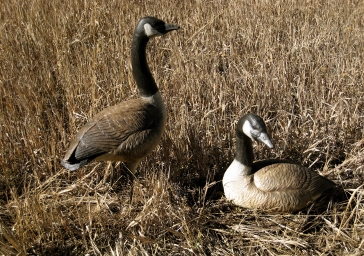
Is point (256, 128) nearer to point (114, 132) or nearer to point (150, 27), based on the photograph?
point (114, 132)

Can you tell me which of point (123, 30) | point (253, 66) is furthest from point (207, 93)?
point (123, 30)

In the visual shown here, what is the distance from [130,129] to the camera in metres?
2.91

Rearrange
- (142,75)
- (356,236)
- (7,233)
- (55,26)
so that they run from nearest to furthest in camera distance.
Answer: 1. (7,233)
2. (356,236)
3. (142,75)
4. (55,26)

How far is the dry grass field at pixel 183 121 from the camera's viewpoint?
2684 mm

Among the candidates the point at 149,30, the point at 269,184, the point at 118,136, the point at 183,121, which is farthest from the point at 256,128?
the point at 149,30

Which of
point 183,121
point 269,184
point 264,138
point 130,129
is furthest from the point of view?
point 183,121

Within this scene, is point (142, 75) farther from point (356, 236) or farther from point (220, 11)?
point (220, 11)

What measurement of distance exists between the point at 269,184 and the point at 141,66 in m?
1.41

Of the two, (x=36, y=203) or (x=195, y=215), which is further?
(x=195, y=215)

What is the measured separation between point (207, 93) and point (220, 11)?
7.72 feet

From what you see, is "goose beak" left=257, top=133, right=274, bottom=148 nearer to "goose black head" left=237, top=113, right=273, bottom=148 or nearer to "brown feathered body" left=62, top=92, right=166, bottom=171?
"goose black head" left=237, top=113, right=273, bottom=148

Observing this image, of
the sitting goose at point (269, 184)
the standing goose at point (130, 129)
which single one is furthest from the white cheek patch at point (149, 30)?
the sitting goose at point (269, 184)

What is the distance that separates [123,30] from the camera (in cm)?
525

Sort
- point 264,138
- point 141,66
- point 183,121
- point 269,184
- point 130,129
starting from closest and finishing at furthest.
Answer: point 264,138 → point 269,184 → point 130,129 → point 141,66 → point 183,121
